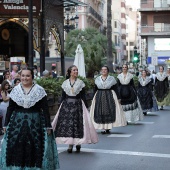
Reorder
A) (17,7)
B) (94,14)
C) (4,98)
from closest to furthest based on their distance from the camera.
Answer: (4,98) < (17,7) < (94,14)

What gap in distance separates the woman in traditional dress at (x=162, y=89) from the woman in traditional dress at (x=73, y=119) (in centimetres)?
1486

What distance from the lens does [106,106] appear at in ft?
51.0

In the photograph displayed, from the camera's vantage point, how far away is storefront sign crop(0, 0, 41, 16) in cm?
2641

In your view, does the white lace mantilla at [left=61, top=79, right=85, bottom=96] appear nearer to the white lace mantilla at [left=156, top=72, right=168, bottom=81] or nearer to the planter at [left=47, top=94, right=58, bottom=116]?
the planter at [left=47, top=94, right=58, bottom=116]

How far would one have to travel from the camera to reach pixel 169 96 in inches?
1064

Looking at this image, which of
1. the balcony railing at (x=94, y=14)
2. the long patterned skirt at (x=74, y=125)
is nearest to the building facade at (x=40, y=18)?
the long patterned skirt at (x=74, y=125)

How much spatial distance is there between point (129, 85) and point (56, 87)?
117 inches

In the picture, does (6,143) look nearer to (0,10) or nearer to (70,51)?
(0,10)

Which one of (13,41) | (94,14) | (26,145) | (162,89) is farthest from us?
(94,14)

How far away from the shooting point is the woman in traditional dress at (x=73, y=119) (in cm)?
1191

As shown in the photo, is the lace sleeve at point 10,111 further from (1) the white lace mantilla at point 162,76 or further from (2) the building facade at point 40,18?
(1) the white lace mantilla at point 162,76

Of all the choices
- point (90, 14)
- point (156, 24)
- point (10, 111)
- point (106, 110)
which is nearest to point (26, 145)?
point (10, 111)

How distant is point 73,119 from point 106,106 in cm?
359

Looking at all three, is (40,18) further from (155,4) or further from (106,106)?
(155,4)
